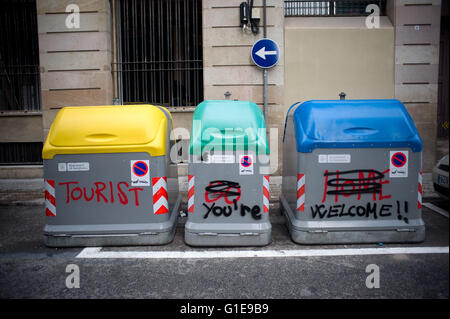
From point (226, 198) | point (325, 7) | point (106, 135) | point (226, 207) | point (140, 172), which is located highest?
point (325, 7)

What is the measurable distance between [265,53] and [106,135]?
405cm

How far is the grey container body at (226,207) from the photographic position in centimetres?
343

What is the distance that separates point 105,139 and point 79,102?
4174mm

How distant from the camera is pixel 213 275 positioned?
2.87 metres

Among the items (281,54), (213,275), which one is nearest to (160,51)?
(281,54)

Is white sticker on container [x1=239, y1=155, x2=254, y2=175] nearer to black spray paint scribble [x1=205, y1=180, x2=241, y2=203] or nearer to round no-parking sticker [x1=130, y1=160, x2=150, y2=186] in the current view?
black spray paint scribble [x1=205, y1=180, x2=241, y2=203]

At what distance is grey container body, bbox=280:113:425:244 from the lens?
3.41 metres

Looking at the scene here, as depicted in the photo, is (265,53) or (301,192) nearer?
(301,192)

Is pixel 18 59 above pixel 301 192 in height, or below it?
above

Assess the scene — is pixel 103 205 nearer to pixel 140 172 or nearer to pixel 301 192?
pixel 140 172

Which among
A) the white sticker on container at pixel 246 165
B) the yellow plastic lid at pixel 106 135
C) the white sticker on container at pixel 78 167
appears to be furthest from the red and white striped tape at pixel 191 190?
the white sticker on container at pixel 78 167

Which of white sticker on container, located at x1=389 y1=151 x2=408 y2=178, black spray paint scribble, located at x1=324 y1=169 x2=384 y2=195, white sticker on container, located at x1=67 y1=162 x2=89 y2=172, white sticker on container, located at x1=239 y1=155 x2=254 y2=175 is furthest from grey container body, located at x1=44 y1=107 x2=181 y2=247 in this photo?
white sticker on container, located at x1=389 y1=151 x2=408 y2=178

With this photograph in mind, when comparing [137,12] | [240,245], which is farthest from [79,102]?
[240,245]

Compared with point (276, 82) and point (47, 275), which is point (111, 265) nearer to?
point (47, 275)
